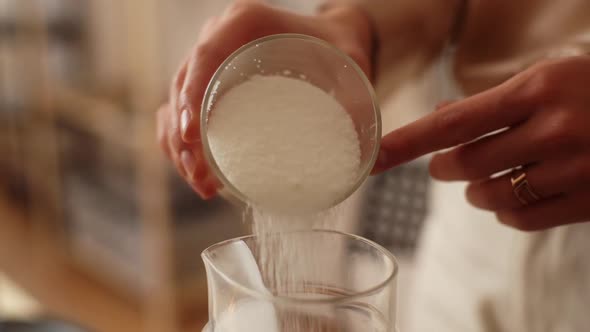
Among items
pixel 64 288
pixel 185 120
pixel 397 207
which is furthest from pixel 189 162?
pixel 64 288

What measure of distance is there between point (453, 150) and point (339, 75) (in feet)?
0.36

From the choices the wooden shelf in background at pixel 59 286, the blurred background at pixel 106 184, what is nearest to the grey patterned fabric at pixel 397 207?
the blurred background at pixel 106 184

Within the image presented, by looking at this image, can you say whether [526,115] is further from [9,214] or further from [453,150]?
[9,214]

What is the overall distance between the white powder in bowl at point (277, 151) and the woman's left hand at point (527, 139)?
4cm

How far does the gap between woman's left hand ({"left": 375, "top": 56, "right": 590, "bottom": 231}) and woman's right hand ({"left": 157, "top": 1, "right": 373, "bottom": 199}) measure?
0.29 feet

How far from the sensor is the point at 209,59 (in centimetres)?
45

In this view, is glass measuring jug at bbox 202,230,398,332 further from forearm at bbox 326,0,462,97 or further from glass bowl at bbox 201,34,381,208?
forearm at bbox 326,0,462,97

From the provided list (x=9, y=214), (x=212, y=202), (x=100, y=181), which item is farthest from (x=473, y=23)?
(x=9, y=214)

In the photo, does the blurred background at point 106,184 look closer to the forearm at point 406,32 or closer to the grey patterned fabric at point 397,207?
the grey patterned fabric at point 397,207

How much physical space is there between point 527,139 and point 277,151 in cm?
17

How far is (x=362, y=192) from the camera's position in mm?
1449

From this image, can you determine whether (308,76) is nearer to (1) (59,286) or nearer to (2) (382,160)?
(2) (382,160)

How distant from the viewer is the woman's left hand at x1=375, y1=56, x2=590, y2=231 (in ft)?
1.35

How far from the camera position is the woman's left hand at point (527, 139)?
1.35 feet
